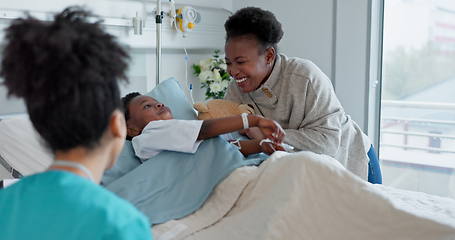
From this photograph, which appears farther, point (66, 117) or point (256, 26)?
point (256, 26)

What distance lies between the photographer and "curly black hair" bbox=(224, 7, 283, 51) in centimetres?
224

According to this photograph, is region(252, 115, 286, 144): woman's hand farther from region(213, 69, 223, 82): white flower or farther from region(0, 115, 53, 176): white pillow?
region(213, 69, 223, 82): white flower

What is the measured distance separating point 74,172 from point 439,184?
3.69 meters

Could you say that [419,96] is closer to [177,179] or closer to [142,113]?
[142,113]

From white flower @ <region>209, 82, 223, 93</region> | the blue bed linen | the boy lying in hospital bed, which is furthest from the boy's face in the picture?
white flower @ <region>209, 82, 223, 93</region>

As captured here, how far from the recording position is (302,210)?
4.97 feet

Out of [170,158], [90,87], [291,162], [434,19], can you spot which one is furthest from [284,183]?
[434,19]

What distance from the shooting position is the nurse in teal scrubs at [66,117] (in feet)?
2.77

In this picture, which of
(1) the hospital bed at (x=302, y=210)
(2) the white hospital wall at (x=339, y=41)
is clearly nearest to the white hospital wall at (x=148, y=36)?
(2) the white hospital wall at (x=339, y=41)

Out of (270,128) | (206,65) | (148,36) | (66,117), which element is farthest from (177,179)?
(206,65)

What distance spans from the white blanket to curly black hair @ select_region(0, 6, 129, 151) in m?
0.72

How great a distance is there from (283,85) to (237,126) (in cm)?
52

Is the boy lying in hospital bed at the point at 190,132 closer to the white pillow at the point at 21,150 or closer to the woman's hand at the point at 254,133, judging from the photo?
the woman's hand at the point at 254,133

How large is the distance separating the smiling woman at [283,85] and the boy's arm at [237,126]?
12.1 inches
